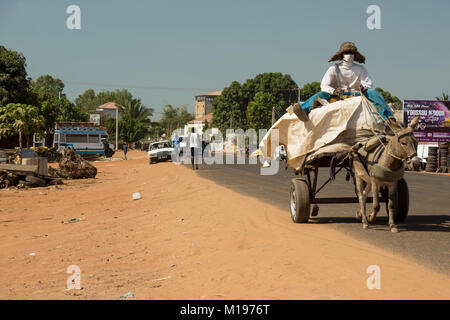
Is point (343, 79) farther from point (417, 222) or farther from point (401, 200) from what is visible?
point (417, 222)

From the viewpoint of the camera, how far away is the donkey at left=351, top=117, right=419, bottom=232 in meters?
7.54

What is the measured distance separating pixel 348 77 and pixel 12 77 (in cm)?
4047

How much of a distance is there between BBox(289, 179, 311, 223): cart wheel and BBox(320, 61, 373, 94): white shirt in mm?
1877

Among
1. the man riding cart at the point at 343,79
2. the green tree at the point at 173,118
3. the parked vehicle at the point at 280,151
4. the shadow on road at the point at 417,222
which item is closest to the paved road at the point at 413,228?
the shadow on road at the point at 417,222

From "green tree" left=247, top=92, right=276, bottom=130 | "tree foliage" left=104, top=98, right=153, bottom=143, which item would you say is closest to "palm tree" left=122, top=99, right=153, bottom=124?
"tree foliage" left=104, top=98, right=153, bottom=143

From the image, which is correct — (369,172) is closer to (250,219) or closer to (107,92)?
(250,219)

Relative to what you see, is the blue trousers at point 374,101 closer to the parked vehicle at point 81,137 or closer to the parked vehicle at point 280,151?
the parked vehicle at point 280,151

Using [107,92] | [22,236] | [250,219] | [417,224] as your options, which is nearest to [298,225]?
[250,219]

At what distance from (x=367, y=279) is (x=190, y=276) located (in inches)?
77.0

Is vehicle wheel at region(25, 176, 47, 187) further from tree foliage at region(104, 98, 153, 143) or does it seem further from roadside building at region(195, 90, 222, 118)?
roadside building at region(195, 90, 222, 118)

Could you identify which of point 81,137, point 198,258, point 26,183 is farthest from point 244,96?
point 198,258

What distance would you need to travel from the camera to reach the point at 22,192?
62.5ft

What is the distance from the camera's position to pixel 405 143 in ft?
24.7

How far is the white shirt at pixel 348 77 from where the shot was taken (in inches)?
374
